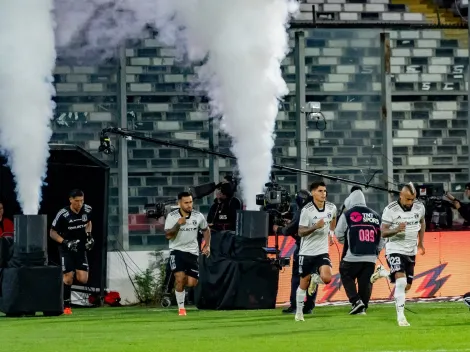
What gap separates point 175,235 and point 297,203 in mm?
1985

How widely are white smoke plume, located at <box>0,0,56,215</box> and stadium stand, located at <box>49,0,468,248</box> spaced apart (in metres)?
2.99

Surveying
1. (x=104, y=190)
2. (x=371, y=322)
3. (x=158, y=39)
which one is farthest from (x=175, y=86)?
(x=371, y=322)

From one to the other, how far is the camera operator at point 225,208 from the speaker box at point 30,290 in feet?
10.1

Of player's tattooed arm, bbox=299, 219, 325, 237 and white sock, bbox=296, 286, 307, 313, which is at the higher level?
player's tattooed arm, bbox=299, 219, 325, 237

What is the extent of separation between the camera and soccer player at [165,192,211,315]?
75.6ft

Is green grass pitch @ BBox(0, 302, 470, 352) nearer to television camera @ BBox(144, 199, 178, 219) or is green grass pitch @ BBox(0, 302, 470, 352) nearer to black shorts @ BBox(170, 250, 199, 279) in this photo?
black shorts @ BBox(170, 250, 199, 279)

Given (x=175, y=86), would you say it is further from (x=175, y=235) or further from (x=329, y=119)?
(x=175, y=235)

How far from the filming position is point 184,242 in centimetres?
2322

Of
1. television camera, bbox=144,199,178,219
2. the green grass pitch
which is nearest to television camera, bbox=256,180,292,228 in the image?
the green grass pitch

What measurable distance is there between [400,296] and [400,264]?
0.63 metres

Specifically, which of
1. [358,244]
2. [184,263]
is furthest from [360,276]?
[184,263]

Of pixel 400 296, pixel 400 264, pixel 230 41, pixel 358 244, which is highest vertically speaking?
pixel 230 41

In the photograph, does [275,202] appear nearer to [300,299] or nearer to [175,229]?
[175,229]

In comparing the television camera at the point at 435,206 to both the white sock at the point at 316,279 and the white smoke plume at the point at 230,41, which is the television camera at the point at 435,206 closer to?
the white smoke plume at the point at 230,41
